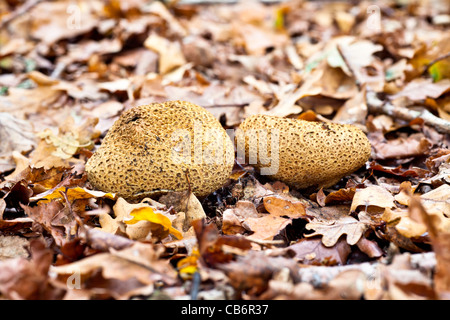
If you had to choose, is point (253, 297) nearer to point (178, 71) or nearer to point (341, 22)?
point (178, 71)

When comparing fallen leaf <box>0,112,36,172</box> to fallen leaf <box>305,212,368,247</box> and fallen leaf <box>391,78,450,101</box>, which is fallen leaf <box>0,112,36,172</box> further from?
fallen leaf <box>391,78,450,101</box>

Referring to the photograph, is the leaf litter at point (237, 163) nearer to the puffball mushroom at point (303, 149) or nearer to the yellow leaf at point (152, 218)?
the yellow leaf at point (152, 218)

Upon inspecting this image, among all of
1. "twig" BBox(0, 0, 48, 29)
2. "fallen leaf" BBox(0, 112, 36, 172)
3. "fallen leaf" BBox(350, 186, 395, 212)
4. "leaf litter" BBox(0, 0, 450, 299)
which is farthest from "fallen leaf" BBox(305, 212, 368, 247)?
"twig" BBox(0, 0, 48, 29)

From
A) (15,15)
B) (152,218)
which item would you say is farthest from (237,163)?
(15,15)

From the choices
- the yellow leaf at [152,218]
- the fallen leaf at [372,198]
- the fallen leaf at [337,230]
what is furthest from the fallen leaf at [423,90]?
the yellow leaf at [152,218]

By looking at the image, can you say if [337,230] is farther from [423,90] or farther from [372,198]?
[423,90]

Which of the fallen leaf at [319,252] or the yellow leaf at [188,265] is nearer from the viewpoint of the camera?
the yellow leaf at [188,265]

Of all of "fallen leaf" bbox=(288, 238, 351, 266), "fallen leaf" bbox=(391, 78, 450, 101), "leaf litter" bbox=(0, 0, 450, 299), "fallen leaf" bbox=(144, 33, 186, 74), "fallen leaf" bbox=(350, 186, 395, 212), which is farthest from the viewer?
"fallen leaf" bbox=(144, 33, 186, 74)

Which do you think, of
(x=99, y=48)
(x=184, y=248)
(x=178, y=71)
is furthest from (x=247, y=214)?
(x=99, y=48)
